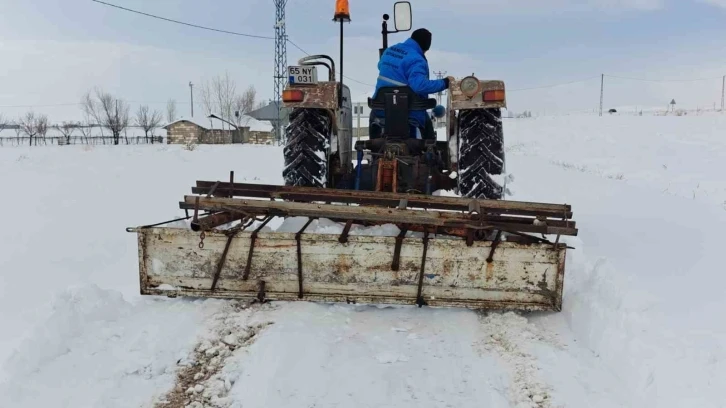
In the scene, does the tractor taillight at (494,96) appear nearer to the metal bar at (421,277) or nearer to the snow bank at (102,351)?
the metal bar at (421,277)

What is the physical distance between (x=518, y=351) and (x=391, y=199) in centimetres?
141

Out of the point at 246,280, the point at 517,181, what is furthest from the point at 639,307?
the point at 517,181

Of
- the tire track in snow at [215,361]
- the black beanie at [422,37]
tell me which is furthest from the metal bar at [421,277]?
the black beanie at [422,37]

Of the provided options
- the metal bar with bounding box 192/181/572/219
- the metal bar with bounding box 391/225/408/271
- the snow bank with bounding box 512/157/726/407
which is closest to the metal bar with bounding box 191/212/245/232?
the metal bar with bounding box 192/181/572/219

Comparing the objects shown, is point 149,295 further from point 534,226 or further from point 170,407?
Answer: point 534,226

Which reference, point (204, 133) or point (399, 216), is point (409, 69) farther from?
point (204, 133)

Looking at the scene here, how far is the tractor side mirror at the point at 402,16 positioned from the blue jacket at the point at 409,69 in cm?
44

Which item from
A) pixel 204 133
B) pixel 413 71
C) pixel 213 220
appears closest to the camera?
pixel 213 220

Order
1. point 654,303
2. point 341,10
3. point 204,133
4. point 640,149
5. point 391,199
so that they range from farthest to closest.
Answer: point 204,133 → point 640,149 → point 341,10 → point 391,199 → point 654,303

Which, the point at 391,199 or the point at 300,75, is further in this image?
the point at 300,75

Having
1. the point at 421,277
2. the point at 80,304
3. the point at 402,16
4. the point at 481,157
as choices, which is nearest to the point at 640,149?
the point at 402,16

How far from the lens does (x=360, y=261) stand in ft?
11.0

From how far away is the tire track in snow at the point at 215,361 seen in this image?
7.64 feet

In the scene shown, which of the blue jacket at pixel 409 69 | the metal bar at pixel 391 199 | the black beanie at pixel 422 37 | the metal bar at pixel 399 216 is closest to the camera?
the metal bar at pixel 399 216
